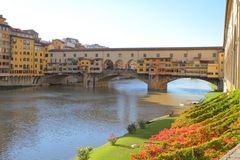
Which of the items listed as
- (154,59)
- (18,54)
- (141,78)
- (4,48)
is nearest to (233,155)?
(154,59)

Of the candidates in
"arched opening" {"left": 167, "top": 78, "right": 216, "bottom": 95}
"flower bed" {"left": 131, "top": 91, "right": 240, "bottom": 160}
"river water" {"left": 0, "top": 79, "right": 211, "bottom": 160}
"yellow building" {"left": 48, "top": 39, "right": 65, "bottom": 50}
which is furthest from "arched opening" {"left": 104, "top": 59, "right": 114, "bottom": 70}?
"flower bed" {"left": 131, "top": 91, "right": 240, "bottom": 160}

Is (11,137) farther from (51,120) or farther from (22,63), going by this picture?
(22,63)

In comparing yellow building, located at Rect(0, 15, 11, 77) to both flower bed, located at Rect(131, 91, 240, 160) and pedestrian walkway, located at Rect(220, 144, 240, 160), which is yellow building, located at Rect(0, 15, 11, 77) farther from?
pedestrian walkway, located at Rect(220, 144, 240, 160)

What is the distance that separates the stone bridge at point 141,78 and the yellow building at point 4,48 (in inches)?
920

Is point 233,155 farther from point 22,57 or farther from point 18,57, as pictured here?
point 22,57

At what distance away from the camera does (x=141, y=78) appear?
92.9 meters

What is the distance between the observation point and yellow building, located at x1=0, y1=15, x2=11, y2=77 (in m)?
87.9

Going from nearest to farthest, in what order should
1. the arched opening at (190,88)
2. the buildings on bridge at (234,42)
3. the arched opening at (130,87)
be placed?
the buildings on bridge at (234,42)
the arched opening at (190,88)
the arched opening at (130,87)

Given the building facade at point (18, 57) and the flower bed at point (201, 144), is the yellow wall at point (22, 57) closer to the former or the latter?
the building facade at point (18, 57)

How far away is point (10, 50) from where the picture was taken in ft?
302

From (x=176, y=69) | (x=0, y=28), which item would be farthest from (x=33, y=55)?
(x=176, y=69)

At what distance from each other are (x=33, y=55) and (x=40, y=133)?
7303 cm

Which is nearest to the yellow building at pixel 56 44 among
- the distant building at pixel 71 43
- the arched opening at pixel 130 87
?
the distant building at pixel 71 43

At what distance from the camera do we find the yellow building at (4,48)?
87875mm
